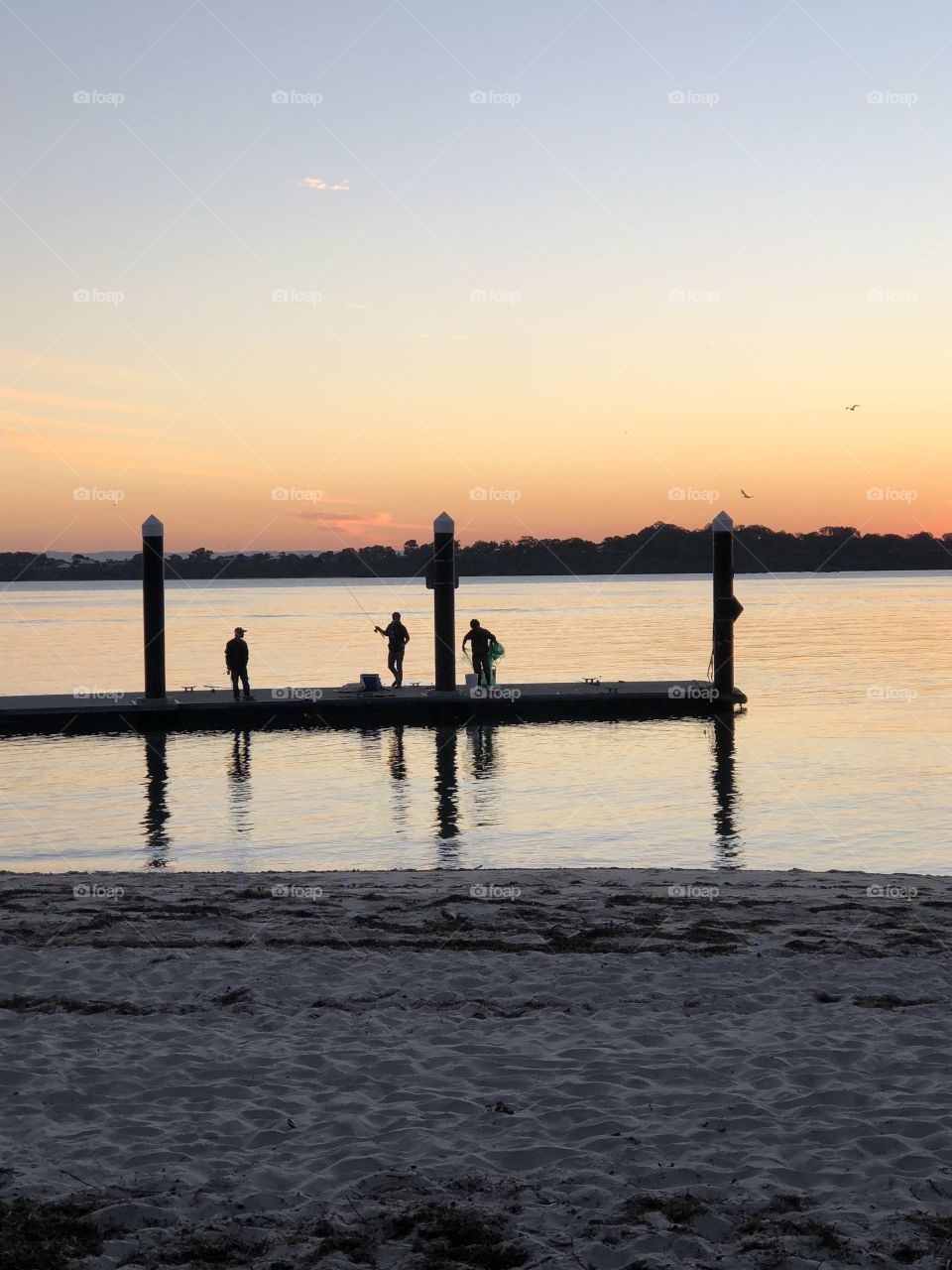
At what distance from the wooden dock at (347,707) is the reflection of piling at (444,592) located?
22.4 inches

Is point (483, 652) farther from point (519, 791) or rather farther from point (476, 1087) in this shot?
point (476, 1087)

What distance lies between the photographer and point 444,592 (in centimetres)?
2878

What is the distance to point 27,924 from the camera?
1071 cm

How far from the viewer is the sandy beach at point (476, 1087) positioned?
17.5 feet

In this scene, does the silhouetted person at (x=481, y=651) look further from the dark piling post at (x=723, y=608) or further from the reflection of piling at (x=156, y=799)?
the reflection of piling at (x=156, y=799)

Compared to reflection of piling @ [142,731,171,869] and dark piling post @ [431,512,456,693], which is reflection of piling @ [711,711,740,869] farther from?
reflection of piling @ [142,731,171,869]

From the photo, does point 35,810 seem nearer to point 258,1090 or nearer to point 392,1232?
point 258,1090

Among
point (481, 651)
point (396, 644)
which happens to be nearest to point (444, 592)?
point (481, 651)

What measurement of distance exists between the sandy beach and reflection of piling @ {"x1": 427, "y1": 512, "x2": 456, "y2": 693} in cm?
1774

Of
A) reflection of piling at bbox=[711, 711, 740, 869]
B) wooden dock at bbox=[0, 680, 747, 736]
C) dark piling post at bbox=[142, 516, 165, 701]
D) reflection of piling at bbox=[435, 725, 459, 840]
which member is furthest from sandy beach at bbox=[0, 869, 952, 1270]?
dark piling post at bbox=[142, 516, 165, 701]

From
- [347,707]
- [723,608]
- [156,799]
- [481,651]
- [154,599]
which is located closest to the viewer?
[156,799]

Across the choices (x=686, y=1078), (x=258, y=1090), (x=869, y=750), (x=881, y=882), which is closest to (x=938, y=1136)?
(x=686, y=1078)

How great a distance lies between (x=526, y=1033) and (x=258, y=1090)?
1751mm

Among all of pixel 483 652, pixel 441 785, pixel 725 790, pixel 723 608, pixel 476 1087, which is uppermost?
pixel 723 608
